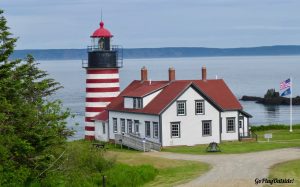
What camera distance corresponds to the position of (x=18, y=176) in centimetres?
3048

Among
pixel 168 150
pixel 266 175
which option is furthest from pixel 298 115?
pixel 266 175

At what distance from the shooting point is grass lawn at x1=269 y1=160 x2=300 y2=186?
33.5 meters

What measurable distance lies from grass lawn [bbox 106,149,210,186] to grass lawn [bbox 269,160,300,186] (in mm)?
3757

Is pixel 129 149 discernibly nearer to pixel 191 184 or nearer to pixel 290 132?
pixel 290 132

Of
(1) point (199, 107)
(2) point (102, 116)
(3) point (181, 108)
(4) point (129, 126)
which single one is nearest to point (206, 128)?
(1) point (199, 107)

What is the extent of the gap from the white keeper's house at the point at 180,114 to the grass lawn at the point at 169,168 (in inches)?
365

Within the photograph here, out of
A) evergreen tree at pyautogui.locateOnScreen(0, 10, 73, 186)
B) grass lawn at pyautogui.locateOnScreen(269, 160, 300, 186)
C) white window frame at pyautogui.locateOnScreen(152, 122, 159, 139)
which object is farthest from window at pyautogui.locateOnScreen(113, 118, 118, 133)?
evergreen tree at pyautogui.locateOnScreen(0, 10, 73, 186)

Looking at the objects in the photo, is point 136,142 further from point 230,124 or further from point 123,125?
point 230,124

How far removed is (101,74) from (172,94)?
30.5ft

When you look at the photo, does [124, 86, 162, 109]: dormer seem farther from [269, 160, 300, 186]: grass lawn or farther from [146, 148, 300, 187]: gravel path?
[269, 160, 300, 186]: grass lawn

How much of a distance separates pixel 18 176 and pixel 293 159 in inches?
678

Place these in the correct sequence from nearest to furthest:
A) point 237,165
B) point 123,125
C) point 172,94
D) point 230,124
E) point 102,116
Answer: point 237,165 → point 172,94 → point 230,124 → point 123,125 → point 102,116

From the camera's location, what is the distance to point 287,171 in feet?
117

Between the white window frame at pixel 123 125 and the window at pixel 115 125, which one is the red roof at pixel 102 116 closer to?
the window at pixel 115 125
